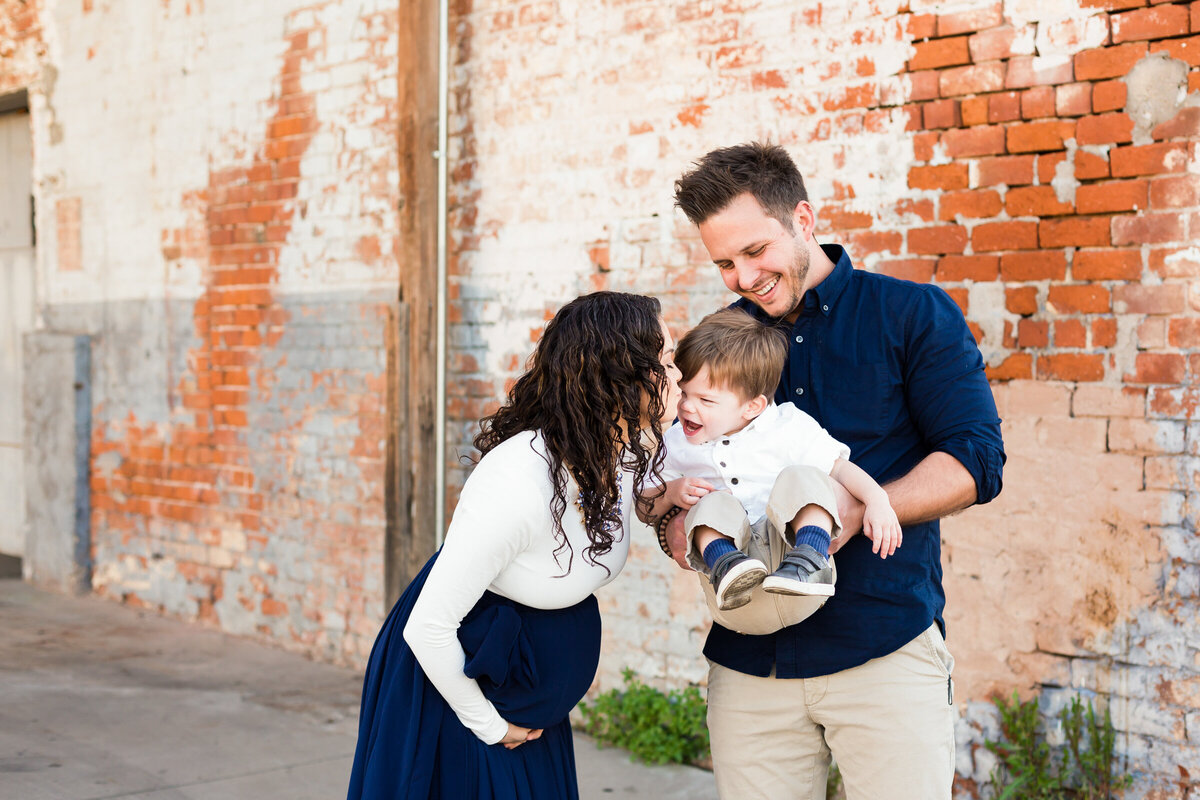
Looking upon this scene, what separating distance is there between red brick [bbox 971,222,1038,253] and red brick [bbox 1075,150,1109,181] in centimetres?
19

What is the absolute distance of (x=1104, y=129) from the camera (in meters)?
3.32

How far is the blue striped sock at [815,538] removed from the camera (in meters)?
2.09

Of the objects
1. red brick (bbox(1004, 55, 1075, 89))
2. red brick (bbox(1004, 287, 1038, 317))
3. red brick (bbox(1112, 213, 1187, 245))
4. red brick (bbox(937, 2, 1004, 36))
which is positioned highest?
red brick (bbox(937, 2, 1004, 36))

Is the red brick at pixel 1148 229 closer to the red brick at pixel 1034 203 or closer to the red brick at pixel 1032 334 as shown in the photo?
the red brick at pixel 1034 203

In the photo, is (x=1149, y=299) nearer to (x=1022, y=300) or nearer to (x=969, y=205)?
(x=1022, y=300)

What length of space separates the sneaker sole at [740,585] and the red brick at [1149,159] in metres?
1.95

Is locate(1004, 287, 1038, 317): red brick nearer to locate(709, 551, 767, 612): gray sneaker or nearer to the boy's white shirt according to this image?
the boy's white shirt

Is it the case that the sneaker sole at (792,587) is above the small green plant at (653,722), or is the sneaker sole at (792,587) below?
above

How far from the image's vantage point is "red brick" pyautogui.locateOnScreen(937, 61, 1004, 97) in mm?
3523

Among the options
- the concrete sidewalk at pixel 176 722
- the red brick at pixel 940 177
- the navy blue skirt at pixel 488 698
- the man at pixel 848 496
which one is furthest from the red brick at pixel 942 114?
the concrete sidewalk at pixel 176 722

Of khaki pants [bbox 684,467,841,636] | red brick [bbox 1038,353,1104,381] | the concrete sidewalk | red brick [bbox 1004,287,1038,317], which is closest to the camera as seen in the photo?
khaki pants [bbox 684,467,841,636]

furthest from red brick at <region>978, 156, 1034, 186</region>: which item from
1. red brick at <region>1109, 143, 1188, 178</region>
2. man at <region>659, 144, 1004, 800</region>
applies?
man at <region>659, 144, 1004, 800</region>

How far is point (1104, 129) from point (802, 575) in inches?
79.0

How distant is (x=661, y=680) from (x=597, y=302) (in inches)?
102
